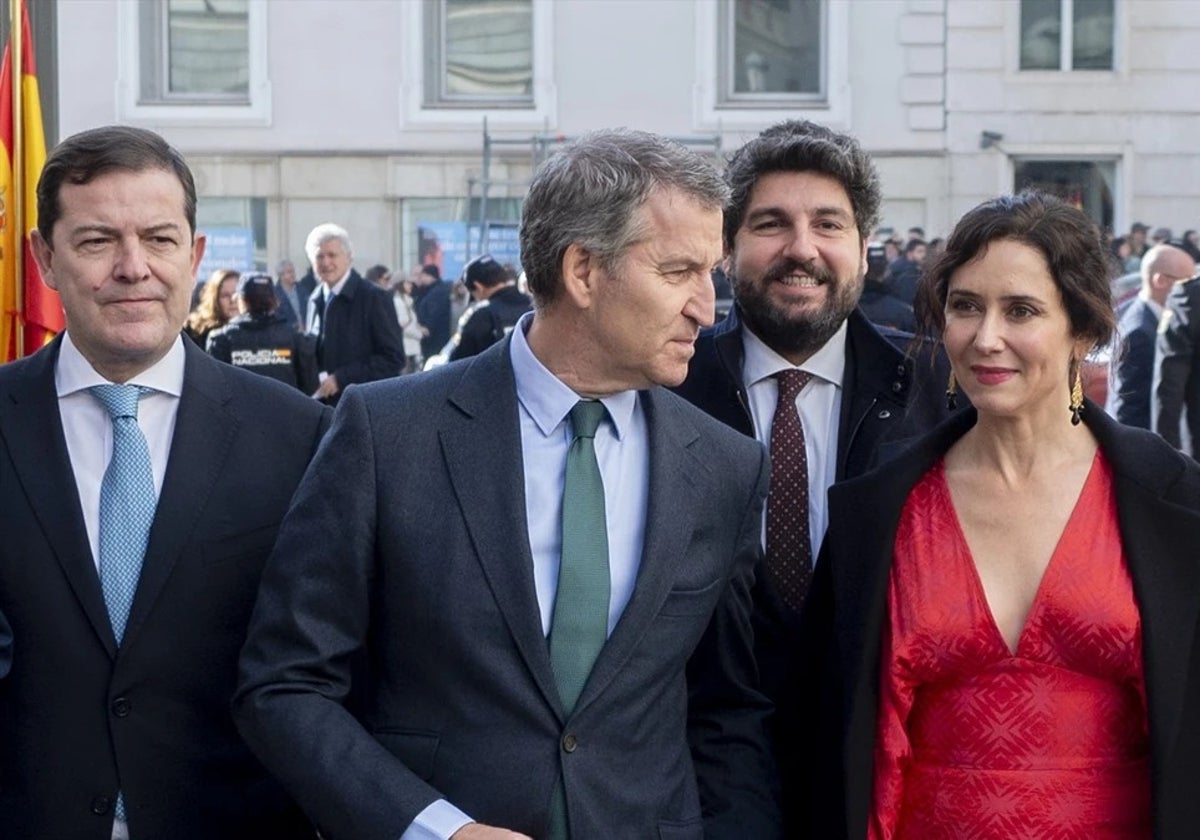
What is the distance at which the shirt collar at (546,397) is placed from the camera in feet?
Answer: 9.96

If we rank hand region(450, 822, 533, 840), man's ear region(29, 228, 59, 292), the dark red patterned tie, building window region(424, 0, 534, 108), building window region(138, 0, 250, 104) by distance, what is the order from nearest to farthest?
hand region(450, 822, 533, 840)
man's ear region(29, 228, 59, 292)
the dark red patterned tie
building window region(138, 0, 250, 104)
building window region(424, 0, 534, 108)

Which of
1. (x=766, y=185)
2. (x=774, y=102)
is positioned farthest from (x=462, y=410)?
(x=774, y=102)

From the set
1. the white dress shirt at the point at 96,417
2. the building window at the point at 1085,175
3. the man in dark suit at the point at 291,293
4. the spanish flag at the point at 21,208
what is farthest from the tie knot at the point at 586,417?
the building window at the point at 1085,175

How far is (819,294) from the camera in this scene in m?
3.85

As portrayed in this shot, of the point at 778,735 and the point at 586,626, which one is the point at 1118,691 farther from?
the point at 586,626

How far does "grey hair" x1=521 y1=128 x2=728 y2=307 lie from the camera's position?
296 centimetres

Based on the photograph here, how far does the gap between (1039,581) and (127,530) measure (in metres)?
1.51

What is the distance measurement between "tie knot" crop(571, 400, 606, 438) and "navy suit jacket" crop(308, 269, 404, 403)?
854cm

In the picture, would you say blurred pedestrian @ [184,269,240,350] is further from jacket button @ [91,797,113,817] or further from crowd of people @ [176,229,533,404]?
jacket button @ [91,797,113,817]

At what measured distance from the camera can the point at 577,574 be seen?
2.94 m

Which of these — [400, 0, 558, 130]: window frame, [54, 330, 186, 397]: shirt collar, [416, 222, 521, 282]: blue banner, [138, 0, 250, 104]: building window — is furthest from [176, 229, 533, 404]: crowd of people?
[138, 0, 250, 104]: building window

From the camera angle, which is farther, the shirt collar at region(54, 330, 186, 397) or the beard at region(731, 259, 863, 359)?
the beard at region(731, 259, 863, 359)

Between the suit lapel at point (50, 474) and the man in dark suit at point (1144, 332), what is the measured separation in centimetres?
722

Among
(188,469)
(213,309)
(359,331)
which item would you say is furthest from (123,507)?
(213,309)
